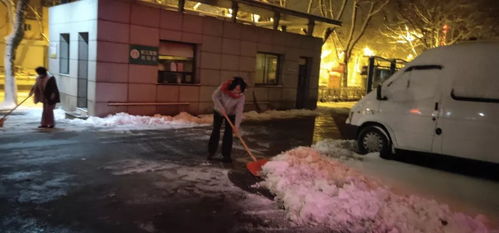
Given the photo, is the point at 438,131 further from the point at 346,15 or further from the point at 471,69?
the point at 346,15

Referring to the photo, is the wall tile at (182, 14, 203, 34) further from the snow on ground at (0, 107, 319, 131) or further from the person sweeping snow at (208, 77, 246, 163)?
the person sweeping snow at (208, 77, 246, 163)

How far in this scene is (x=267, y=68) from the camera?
17766mm

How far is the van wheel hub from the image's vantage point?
29.4ft

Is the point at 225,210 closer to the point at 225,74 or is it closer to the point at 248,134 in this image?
the point at 248,134

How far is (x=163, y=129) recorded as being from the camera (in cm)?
1157

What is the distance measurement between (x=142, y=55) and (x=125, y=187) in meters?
7.48

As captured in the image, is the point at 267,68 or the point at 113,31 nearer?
the point at 113,31

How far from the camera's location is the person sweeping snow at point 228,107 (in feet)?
25.1

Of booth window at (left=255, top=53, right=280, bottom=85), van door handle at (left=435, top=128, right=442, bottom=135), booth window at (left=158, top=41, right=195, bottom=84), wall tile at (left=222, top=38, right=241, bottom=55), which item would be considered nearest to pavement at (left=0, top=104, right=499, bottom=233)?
van door handle at (left=435, top=128, right=442, bottom=135)

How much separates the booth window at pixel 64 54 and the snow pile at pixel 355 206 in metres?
10.4

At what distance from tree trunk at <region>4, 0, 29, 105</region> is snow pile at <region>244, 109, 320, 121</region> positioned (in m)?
8.07

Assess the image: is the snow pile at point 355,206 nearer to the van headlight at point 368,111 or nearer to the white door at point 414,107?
the white door at point 414,107

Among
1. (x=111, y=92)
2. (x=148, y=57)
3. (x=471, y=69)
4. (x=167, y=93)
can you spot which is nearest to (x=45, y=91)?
(x=111, y=92)

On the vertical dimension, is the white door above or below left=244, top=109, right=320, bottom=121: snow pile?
above
